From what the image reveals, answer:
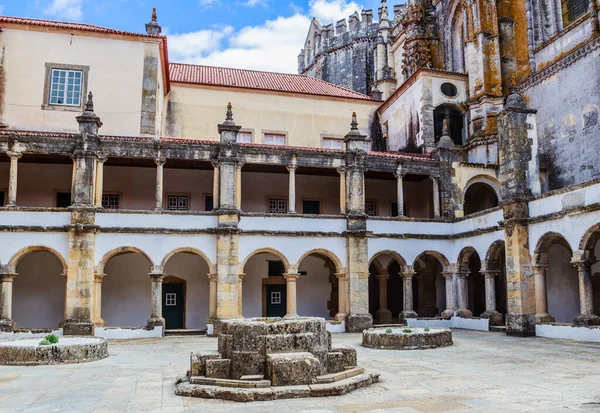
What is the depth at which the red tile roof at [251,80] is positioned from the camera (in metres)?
27.5

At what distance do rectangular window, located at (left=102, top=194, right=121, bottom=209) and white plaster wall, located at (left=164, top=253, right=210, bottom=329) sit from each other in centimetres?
313

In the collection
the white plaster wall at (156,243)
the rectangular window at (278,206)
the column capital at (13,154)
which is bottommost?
the white plaster wall at (156,243)

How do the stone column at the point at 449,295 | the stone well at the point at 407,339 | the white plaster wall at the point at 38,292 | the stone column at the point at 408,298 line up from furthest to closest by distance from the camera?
the stone column at the point at 449,295, the stone column at the point at 408,298, the white plaster wall at the point at 38,292, the stone well at the point at 407,339

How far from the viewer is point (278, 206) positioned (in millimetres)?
24766

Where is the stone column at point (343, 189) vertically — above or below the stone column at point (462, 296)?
above

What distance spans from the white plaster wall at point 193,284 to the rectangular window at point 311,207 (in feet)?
16.6

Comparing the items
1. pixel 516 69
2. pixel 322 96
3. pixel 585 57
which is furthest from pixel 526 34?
pixel 322 96

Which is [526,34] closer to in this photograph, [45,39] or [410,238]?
[410,238]

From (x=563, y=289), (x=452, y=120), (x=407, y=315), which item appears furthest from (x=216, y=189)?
(x=563, y=289)

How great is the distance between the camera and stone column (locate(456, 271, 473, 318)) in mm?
22203

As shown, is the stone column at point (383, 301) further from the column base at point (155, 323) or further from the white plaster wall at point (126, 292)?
the white plaster wall at point (126, 292)

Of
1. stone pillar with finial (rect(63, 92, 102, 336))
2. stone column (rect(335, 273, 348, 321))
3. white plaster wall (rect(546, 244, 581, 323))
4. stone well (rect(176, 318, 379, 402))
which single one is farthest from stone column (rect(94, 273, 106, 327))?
white plaster wall (rect(546, 244, 581, 323))

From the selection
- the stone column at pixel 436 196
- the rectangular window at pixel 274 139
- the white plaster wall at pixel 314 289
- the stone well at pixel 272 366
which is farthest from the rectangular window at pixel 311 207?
the stone well at pixel 272 366

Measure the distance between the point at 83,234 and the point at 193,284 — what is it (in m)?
5.50
